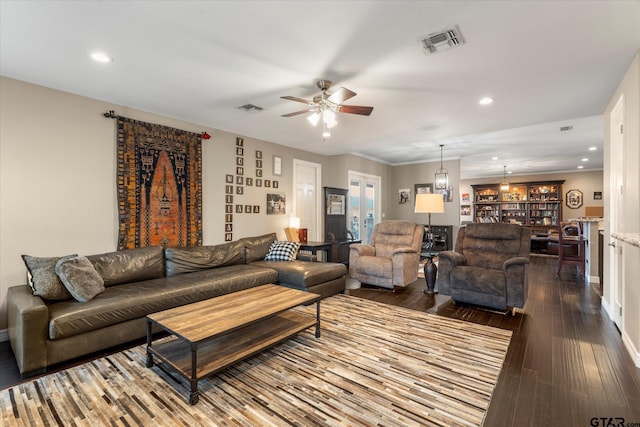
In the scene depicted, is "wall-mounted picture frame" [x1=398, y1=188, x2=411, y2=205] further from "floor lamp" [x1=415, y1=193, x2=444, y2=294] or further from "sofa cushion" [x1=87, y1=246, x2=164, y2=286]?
"sofa cushion" [x1=87, y1=246, x2=164, y2=286]

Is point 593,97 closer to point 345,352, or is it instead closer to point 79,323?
point 345,352

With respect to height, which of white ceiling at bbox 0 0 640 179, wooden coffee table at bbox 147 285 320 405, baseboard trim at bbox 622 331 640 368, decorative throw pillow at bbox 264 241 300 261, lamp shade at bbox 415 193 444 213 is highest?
white ceiling at bbox 0 0 640 179

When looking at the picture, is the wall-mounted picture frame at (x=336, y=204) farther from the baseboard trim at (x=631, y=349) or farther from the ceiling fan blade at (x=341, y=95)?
the baseboard trim at (x=631, y=349)

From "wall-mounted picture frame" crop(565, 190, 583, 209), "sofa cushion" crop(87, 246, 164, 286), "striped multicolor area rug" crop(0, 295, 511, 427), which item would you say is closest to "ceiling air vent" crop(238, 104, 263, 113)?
"sofa cushion" crop(87, 246, 164, 286)

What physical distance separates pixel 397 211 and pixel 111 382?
294 inches

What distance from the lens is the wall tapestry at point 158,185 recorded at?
3604 mm

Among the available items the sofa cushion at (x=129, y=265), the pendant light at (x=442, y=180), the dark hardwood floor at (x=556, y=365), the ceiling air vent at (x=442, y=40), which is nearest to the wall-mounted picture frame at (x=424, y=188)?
the pendant light at (x=442, y=180)

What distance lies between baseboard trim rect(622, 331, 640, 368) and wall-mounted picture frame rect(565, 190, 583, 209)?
8.93m

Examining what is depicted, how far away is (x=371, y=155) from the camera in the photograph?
729cm

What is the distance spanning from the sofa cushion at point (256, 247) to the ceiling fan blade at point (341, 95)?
265 centimetres

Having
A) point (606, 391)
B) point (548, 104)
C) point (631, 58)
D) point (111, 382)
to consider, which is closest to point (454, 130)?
point (548, 104)

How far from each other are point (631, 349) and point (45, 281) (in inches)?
199

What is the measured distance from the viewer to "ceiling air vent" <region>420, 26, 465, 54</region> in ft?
7.00

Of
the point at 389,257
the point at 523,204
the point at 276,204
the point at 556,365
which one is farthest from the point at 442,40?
A: the point at 523,204
